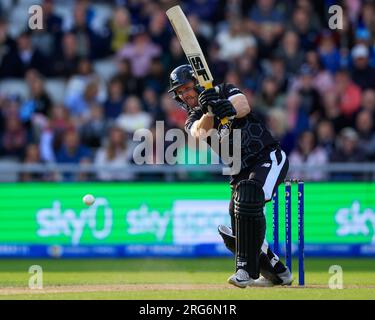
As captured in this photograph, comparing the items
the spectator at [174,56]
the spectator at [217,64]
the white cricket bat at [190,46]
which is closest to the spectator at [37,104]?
the spectator at [174,56]

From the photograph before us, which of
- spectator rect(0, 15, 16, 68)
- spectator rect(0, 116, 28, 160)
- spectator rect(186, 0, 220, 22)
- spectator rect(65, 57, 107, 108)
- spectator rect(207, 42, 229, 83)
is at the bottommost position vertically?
spectator rect(0, 116, 28, 160)

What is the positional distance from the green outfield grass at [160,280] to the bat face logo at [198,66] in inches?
82.0

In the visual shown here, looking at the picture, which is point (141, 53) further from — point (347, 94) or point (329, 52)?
point (347, 94)

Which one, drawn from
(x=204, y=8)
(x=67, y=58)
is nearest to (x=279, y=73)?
(x=204, y=8)

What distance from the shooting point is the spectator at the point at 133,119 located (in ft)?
54.8

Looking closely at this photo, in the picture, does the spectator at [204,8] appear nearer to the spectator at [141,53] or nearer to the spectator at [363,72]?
the spectator at [141,53]

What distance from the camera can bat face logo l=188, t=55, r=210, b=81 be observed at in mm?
9992

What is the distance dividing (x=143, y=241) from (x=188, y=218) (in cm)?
73

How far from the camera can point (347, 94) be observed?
1717 cm

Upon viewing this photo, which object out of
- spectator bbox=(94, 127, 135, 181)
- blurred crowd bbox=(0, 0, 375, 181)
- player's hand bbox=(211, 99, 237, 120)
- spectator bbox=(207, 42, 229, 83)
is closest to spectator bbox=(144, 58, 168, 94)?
blurred crowd bbox=(0, 0, 375, 181)

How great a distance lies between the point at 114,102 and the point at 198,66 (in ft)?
23.8

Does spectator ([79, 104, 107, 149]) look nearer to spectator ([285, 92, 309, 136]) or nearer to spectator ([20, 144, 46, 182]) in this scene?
spectator ([20, 144, 46, 182])

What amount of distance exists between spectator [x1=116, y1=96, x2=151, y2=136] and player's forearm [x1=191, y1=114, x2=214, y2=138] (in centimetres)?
649

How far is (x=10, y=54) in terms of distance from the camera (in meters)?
17.8
